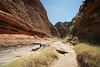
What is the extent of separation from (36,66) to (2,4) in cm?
707

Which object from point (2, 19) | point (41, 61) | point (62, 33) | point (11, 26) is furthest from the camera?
point (62, 33)

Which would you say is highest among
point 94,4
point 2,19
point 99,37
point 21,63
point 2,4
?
point 2,4

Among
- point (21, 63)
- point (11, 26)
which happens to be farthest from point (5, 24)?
point (21, 63)

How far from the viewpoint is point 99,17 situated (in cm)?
417

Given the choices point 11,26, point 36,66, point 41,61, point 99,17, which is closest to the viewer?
point 36,66

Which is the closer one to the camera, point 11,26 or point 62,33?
point 11,26

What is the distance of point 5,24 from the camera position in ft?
13.2

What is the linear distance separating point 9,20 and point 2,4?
186 cm

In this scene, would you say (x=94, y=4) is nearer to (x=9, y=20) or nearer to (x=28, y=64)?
(x=28, y=64)

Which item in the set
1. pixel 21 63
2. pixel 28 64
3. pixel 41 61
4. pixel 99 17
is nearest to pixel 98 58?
pixel 41 61

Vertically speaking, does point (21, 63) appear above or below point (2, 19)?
below

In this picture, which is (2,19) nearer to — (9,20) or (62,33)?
(9,20)

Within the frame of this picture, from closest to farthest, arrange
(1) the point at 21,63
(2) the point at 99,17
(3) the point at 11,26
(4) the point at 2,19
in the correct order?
(1) the point at 21,63
(4) the point at 2,19
(2) the point at 99,17
(3) the point at 11,26

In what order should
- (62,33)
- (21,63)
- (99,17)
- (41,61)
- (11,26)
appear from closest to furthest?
(21,63) < (41,61) < (99,17) < (11,26) < (62,33)
